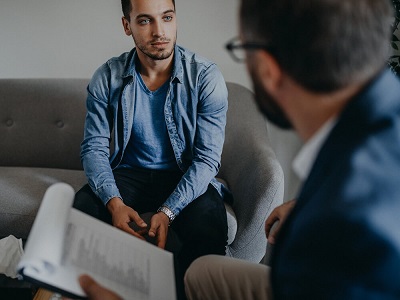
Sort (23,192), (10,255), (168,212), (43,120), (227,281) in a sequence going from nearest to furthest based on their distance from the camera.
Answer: (227,281) → (10,255) → (168,212) → (23,192) → (43,120)

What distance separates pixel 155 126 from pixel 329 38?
3.46 ft

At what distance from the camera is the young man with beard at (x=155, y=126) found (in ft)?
5.07

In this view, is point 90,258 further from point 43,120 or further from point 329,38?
point 43,120

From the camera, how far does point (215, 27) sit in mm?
2162

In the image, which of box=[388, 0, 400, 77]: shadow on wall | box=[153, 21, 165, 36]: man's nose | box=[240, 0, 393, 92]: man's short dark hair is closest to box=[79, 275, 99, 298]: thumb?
box=[240, 0, 393, 92]: man's short dark hair

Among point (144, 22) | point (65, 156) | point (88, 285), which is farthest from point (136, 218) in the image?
point (65, 156)

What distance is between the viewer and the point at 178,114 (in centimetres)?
162

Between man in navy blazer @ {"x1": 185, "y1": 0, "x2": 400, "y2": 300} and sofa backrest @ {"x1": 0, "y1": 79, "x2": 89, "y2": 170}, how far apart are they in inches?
54.1

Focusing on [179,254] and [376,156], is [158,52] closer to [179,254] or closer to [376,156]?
[179,254]

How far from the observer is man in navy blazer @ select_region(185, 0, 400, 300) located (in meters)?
0.58

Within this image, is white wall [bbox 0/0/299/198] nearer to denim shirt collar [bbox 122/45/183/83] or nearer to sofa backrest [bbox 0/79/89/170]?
sofa backrest [bbox 0/79/89/170]

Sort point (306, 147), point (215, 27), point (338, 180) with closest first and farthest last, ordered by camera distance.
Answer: point (338, 180)
point (306, 147)
point (215, 27)

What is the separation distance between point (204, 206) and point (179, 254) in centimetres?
18

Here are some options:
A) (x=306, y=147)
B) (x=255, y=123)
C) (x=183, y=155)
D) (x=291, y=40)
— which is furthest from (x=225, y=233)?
(x=291, y=40)
